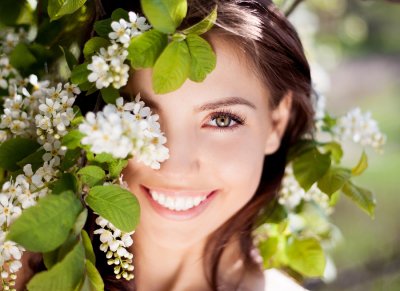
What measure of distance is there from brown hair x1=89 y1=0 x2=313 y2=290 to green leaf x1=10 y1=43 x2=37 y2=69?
24 centimetres

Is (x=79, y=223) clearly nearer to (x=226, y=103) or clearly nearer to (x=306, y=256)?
(x=226, y=103)

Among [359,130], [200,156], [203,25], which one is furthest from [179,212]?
[359,130]

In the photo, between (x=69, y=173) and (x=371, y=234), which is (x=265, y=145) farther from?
(x=371, y=234)

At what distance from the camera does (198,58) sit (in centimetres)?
144

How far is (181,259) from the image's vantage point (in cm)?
193

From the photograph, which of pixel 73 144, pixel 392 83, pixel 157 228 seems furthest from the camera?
pixel 392 83

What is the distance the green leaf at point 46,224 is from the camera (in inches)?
49.3

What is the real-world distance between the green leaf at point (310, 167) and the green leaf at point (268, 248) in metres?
0.30

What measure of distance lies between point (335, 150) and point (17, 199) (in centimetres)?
88

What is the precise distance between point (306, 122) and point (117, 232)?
2.48ft

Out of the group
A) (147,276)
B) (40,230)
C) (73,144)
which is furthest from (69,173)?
(147,276)

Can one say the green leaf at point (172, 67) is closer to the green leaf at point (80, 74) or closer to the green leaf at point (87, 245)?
the green leaf at point (80, 74)

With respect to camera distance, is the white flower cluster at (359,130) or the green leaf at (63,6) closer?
the green leaf at (63,6)

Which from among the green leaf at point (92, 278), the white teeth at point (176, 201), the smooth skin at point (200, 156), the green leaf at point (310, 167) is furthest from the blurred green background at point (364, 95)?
the green leaf at point (92, 278)
